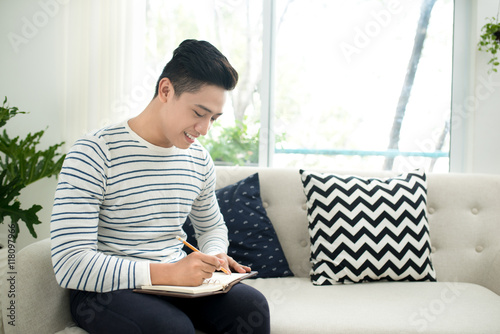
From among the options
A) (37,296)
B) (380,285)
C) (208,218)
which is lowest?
(380,285)

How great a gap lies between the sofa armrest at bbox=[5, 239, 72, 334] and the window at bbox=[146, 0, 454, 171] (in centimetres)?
145

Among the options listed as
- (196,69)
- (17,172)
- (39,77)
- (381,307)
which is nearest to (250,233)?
(381,307)

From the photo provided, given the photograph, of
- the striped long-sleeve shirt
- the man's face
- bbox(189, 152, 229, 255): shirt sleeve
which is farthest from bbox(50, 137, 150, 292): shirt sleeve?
bbox(189, 152, 229, 255): shirt sleeve

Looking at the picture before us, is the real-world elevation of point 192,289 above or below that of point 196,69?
below

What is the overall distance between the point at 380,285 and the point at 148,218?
3.04 ft

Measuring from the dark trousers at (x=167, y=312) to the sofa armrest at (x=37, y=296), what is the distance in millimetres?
49

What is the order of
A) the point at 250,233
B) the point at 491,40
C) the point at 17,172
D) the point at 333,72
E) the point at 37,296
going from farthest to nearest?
1. the point at 333,72
2. the point at 491,40
3. the point at 17,172
4. the point at 250,233
5. the point at 37,296

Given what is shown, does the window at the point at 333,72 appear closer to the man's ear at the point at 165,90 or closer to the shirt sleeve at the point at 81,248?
the man's ear at the point at 165,90

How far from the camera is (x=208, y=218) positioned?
150 cm

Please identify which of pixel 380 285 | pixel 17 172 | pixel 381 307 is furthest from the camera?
pixel 17 172

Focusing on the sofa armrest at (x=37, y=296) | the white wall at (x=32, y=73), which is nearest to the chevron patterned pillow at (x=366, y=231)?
the sofa armrest at (x=37, y=296)

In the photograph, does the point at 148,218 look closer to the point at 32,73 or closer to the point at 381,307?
the point at 381,307

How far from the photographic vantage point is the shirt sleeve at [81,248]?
3.55 ft

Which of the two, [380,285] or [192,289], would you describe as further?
[380,285]
